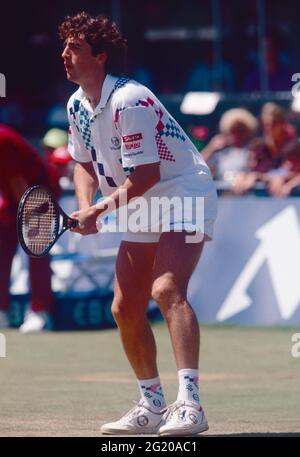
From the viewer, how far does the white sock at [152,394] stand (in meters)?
6.99

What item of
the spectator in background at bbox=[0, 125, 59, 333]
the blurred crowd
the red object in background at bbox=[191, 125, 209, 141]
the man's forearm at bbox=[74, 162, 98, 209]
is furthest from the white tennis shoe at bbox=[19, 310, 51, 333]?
the man's forearm at bbox=[74, 162, 98, 209]

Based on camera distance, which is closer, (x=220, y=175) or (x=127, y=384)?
(x=127, y=384)

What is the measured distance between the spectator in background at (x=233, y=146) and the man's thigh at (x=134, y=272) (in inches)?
273

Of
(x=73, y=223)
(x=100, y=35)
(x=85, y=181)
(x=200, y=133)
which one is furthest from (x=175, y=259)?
(x=200, y=133)

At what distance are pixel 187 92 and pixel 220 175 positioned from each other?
391 cm

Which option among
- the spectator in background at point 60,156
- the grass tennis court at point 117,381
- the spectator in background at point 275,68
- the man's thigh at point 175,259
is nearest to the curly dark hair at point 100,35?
the man's thigh at point 175,259

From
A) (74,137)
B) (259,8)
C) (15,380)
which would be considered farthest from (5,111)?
(74,137)

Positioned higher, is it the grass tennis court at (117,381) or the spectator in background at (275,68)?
the spectator in background at (275,68)

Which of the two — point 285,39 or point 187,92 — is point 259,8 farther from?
point 187,92

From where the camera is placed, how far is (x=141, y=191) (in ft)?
22.2

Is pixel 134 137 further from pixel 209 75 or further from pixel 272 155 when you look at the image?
pixel 209 75

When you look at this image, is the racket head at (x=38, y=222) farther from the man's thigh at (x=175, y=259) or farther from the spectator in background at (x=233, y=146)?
the spectator in background at (x=233, y=146)

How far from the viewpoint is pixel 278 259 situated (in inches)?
483

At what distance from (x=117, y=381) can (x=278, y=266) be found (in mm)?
3263
